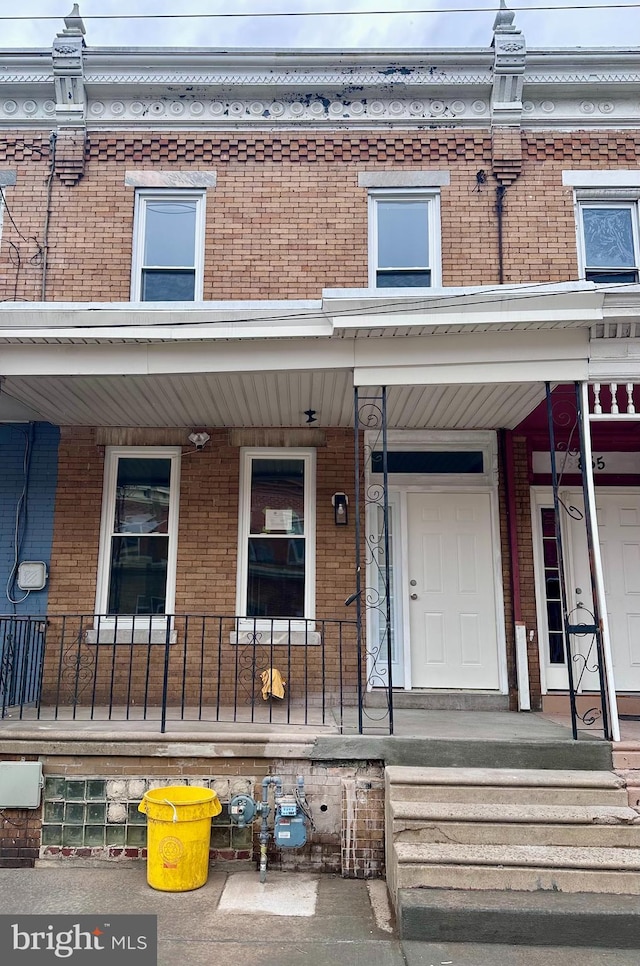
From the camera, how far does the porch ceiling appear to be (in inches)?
242

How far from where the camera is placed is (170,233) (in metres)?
7.98

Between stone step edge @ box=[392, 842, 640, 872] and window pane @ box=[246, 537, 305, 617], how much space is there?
3167 mm

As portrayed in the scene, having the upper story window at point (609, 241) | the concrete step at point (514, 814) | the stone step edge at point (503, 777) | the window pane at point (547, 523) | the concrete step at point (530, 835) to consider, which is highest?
the upper story window at point (609, 241)

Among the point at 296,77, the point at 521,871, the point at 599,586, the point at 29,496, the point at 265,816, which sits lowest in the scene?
the point at 521,871

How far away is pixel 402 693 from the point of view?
688 centimetres

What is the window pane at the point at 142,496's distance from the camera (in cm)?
745

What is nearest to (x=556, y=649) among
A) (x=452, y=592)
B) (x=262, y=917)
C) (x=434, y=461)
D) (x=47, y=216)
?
(x=452, y=592)

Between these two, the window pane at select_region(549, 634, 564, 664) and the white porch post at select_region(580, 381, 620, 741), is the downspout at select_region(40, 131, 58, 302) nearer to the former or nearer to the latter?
the white porch post at select_region(580, 381, 620, 741)

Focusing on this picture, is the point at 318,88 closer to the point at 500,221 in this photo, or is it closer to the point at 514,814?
the point at 500,221

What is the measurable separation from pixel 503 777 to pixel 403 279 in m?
5.25

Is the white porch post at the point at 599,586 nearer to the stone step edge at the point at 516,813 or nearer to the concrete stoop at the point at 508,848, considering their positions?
the concrete stoop at the point at 508,848

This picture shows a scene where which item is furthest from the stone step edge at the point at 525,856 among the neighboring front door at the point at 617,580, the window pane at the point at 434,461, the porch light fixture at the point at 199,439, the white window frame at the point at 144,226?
the white window frame at the point at 144,226

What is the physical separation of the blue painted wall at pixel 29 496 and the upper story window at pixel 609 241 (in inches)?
244

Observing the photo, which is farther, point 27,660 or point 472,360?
point 27,660
